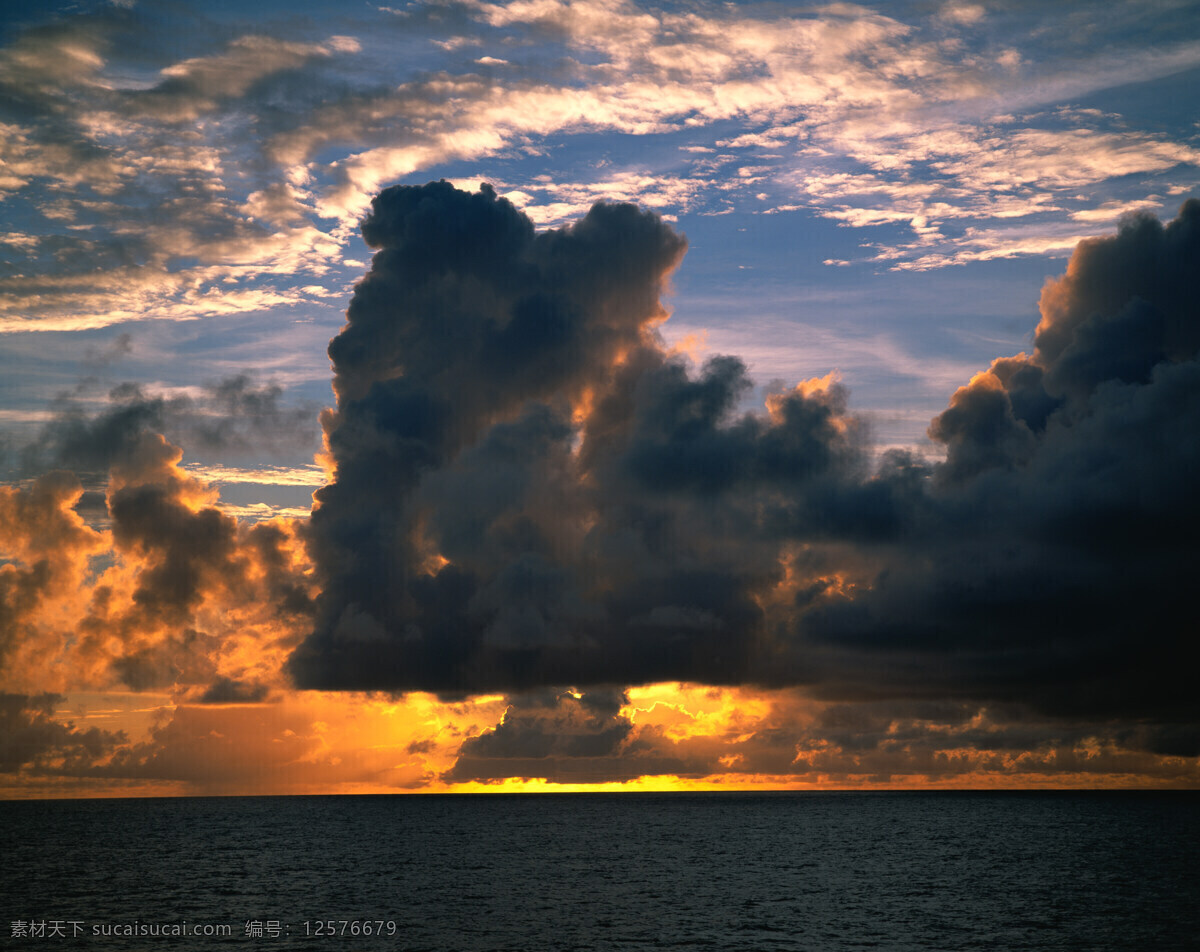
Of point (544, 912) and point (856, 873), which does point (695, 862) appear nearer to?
point (856, 873)

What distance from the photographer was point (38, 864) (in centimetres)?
15812

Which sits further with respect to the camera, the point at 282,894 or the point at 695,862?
the point at 695,862

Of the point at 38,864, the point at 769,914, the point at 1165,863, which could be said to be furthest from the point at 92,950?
the point at 1165,863

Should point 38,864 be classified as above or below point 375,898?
below

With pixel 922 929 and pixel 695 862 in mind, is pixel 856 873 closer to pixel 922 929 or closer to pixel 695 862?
pixel 695 862

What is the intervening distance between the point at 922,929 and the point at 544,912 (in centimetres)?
3607

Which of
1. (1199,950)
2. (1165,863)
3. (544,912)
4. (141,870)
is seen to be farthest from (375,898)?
(1165,863)

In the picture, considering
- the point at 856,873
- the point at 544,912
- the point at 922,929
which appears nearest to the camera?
the point at 922,929

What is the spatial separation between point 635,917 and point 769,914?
14.0m

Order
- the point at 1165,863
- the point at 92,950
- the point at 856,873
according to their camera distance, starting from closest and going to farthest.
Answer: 1. the point at 92,950
2. the point at 856,873
3. the point at 1165,863

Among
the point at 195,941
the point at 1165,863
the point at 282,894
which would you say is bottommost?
the point at 1165,863

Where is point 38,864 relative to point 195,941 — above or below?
below

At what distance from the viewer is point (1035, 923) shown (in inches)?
3809

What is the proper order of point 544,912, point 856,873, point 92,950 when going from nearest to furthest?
Result: point 92,950 < point 544,912 < point 856,873
